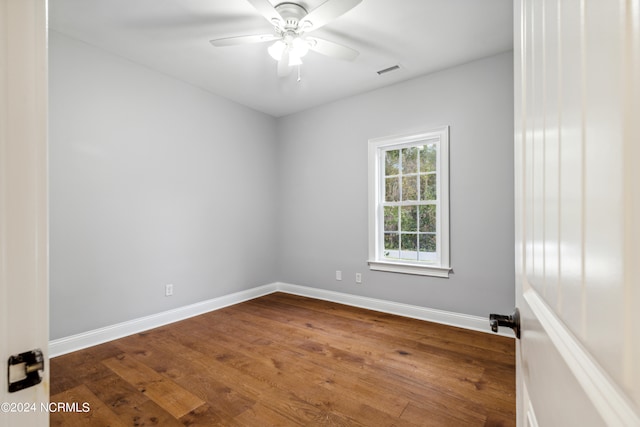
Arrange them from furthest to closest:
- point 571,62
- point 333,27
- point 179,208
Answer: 1. point 179,208
2. point 333,27
3. point 571,62

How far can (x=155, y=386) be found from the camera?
204 centimetres

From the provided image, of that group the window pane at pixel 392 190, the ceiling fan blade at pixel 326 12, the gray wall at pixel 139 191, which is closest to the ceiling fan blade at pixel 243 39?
the ceiling fan blade at pixel 326 12

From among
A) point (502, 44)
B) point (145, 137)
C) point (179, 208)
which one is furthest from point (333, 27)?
point (179, 208)

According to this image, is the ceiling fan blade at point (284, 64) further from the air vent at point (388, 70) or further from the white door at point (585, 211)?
the white door at point (585, 211)

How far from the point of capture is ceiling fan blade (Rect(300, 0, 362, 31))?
1775 mm

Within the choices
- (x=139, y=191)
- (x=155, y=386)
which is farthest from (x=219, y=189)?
(x=155, y=386)

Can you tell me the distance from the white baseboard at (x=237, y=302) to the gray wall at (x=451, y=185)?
83 millimetres

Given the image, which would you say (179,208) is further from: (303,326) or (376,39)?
(376,39)

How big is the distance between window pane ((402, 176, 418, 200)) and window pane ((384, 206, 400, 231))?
0.63 ft

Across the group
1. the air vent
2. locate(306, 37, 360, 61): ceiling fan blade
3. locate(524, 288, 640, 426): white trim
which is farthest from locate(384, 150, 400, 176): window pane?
locate(524, 288, 640, 426): white trim

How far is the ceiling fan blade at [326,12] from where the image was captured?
5.82 feet

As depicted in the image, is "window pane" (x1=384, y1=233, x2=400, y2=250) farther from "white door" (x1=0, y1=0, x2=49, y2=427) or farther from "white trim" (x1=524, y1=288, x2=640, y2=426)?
"white door" (x1=0, y1=0, x2=49, y2=427)

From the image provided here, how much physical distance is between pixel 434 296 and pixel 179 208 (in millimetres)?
3031

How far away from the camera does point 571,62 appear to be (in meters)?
0.35
